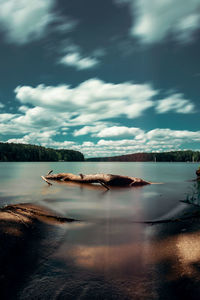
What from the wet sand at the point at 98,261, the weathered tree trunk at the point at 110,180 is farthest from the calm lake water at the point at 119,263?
the weathered tree trunk at the point at 110,180

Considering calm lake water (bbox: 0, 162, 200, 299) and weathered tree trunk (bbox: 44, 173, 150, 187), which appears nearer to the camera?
calm lake water (bbox: 0, 162, 200, 299)

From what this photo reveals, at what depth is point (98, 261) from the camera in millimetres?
5469

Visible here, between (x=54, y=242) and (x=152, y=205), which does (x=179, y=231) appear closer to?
(x=54, y=242)

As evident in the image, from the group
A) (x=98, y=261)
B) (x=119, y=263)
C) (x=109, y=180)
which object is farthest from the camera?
(x=109, y=180)

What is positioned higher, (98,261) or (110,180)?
(98,261)

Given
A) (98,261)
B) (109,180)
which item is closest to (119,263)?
(98,261)

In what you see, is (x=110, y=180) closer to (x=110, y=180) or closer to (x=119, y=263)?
(x=110, y=180)

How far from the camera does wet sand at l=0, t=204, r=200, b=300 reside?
409 cm

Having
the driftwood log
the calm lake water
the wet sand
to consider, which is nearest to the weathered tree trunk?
the driftwood log

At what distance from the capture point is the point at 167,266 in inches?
198

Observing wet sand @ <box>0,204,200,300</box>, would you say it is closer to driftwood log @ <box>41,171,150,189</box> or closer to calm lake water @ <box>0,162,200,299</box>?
calm lake water @ <box>0,162,200,299</box>

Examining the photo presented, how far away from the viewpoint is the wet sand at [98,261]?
409 centimetres

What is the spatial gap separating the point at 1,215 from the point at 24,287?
13.6 feet

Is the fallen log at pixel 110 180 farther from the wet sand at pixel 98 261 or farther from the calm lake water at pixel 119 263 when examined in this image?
the wet sand at pixel 98 261
